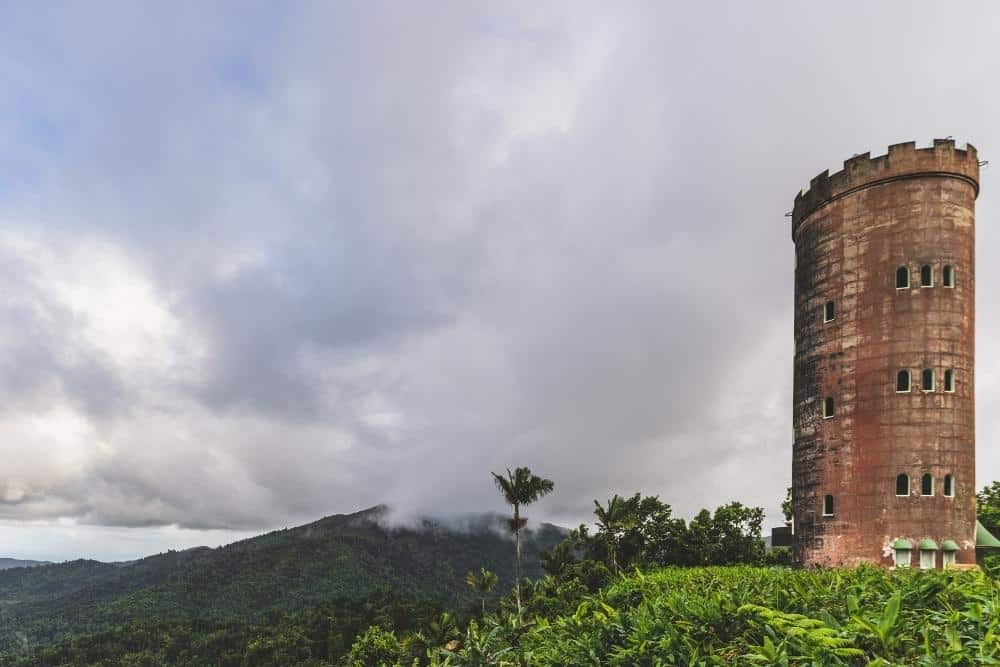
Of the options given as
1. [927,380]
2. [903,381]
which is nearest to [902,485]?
[903,381]

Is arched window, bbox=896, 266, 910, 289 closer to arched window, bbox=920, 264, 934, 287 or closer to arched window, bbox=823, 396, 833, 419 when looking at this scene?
arched window, bbox=920, 264, 934, 287

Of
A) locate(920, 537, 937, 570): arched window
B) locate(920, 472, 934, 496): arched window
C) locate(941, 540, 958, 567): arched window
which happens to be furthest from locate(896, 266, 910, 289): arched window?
locate(941, 540, 958, 567): arched window

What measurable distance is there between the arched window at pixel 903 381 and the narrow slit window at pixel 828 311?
4064 mm

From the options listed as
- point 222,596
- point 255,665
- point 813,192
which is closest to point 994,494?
point 813,192

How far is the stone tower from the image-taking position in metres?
26.3

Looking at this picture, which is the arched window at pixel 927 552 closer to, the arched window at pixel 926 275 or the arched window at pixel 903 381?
the arched window at pixel 903 381

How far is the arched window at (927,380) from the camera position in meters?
26.7

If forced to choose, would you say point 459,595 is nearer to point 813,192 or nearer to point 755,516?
point 755,516

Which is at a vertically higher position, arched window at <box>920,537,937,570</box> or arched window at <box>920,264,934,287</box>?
arched window at <box>920,264,934,287</box>

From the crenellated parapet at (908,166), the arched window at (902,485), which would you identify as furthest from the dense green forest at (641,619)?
the crenellated parapet at (908,166)

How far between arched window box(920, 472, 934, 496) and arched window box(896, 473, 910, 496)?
510 millimetres

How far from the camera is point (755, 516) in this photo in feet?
147

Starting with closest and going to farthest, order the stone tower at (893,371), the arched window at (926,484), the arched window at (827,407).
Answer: the arched window at (926,484) → the stone tower at (893,371) → the arched window at (827,407)

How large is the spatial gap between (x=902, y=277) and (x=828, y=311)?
3489 millimetres
